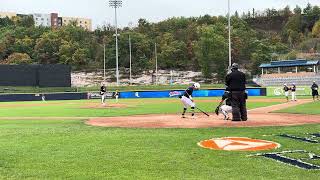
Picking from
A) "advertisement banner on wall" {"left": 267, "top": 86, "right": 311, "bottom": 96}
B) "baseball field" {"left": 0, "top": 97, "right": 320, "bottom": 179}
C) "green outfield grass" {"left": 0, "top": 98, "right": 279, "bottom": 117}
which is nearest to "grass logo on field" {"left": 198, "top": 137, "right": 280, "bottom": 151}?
"baseball field" {"left": 0, "top": 97, "right": 320, "bottom": 179}

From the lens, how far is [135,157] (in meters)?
11.3

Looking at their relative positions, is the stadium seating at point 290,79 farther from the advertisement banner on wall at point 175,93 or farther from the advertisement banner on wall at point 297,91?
the advertisement banner on wall at point 297,91

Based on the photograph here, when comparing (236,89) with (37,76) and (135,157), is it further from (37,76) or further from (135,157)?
(37,76)

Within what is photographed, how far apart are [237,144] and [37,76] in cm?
6489

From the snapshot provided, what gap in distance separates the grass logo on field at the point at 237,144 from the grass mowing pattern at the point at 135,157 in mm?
421

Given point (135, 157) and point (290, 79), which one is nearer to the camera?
point (135, 157)

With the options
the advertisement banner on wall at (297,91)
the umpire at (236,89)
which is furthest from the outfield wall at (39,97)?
the umpire at (236,89)

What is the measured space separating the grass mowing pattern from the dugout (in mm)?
57806

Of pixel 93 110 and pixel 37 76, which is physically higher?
pixel 37 76

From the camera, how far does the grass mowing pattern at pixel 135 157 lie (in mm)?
9234

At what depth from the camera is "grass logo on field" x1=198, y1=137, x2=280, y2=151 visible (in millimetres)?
12492

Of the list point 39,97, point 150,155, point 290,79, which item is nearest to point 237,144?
point 150,155

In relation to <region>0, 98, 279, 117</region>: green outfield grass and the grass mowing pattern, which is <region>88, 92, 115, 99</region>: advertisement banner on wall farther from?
the grass mowing pattern

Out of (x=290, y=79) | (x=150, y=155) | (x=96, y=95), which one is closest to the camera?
(x=150, y=155)
